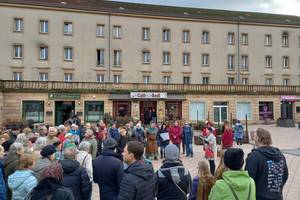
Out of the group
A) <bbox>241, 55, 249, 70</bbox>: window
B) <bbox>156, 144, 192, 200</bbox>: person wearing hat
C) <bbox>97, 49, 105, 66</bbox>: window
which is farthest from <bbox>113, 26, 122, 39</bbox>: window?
<bbox>156, 144, 192, 200</bbox>: person wearing hat

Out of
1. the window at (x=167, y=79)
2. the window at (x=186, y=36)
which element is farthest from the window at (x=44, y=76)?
the window at (x=186, y=36)

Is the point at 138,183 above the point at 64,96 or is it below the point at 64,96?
below

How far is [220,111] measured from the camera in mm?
39281

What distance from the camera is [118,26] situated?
4078 cm

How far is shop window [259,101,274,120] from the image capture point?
41094 millimetres

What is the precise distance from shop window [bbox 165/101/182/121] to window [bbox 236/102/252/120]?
7284 mm

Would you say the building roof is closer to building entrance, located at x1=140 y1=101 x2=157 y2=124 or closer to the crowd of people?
building entrance, located at x1=140 y1=101 x2=157 y2=124

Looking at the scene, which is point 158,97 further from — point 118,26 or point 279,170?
point 279,170

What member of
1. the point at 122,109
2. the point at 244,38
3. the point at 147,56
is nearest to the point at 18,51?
the point at 122,109

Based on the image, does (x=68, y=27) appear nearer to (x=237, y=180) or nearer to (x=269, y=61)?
(x=269, y=61)

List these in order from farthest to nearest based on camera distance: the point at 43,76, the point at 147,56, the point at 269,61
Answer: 1. the point at 269,61
2. the point at 147,56
3. the point at 43,76

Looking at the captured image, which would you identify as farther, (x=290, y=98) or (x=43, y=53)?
(x=290, y=98)

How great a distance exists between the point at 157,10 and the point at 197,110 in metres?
16.1

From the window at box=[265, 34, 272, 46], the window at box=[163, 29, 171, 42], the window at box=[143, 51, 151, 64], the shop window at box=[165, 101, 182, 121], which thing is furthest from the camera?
the window at box=[265, 34, 272, 46]
